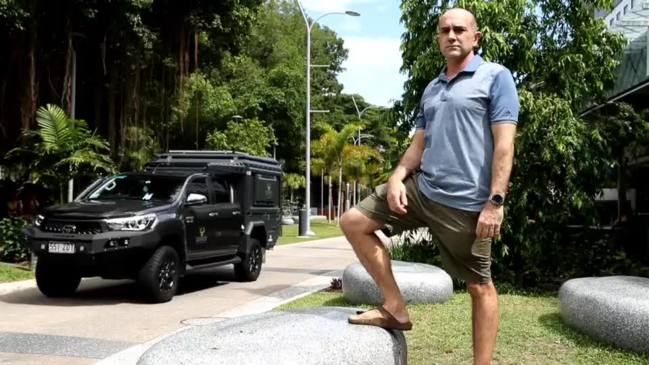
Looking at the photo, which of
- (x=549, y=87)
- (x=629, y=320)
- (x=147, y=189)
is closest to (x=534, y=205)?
(x=549, y=87)

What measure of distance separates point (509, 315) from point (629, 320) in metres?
2.12

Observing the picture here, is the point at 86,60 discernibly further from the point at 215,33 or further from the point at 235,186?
the point at 235,186

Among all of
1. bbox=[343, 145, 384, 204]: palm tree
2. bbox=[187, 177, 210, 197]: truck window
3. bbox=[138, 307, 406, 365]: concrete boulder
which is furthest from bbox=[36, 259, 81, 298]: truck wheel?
bbox=[343, 145, 384, 204]: palm tree

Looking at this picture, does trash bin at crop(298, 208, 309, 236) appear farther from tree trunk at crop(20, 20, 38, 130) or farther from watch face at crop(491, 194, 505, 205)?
watch face at crop(491, 194, 505, 205)

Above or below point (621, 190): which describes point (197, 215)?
below

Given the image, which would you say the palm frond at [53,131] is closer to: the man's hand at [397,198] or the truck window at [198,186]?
the truck window at [198,186]

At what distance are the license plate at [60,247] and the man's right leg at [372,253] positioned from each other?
19.9 feet

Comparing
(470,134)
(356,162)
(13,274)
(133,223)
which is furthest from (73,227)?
(356,162)

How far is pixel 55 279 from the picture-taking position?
10.1 metres

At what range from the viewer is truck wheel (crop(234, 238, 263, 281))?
12.4 meters

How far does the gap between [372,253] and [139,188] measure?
23.8 ft

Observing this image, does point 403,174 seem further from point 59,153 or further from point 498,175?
point 59,153

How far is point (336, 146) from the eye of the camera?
129ft

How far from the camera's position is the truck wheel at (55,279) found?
9.92 m
